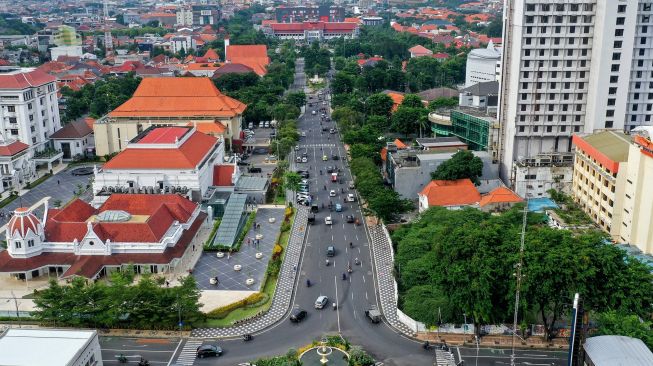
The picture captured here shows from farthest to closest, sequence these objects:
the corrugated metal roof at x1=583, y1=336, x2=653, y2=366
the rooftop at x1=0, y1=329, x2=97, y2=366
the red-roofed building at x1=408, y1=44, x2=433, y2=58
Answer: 1. the red-roofed building at x1=408, y1=44, x2=433, y2=58
2. the rooftop at x1=0, y1=329, x2=97, y2=366
3. the corrugated metal roof at x1=583, y1=336, x2=653, y2=366

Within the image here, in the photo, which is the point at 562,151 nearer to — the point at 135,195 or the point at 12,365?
the point at 135,195

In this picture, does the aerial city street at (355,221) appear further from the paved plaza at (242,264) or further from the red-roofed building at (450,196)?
the paved plaza at (242,264)

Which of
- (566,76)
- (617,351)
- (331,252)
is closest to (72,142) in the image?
(331,252)

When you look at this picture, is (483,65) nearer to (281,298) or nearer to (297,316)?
(281,298)

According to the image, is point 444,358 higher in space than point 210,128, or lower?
lower

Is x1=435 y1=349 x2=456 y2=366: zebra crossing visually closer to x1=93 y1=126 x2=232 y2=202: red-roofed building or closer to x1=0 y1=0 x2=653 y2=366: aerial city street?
x1=0 y1=0 x2=653 y2=366: aerial city street

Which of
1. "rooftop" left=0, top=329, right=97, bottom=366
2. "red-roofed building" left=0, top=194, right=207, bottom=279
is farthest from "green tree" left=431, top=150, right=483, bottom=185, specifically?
"rooftop" left=0, top=329, right=97, bottom=366

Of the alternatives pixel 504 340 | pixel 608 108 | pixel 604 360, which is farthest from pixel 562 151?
pixel 604 360

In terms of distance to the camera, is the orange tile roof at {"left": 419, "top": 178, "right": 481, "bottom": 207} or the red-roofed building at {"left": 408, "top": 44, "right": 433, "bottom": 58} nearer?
the orange tile roof at {"left": 419, "top": 178, "right": 481, "bottom": 207}
